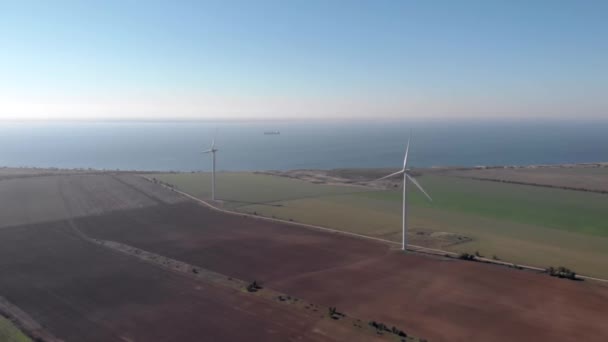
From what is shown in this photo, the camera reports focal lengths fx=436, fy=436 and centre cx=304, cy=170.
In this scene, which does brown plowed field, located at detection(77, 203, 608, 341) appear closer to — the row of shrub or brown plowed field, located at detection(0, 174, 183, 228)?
the row of shrub

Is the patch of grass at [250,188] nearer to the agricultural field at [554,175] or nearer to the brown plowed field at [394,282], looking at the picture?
the brown plowed field at [394,282]

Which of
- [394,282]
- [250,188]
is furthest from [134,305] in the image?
Answer: [250,188]

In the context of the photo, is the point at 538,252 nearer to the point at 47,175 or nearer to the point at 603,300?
the point at 603,300

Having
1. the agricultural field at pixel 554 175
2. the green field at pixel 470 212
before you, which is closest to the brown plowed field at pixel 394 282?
the green field at pixel 470 212

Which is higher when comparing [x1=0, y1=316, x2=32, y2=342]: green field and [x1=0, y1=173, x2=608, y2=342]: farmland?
[x1=0, y1=173, x2=608, y2=342]: farmland

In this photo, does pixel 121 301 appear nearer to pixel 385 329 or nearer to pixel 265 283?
pixel 265 283

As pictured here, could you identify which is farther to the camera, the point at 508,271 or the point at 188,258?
the point at 188,258

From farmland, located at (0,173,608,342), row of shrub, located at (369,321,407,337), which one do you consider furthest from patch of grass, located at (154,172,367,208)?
row of shrub, located at (369,321,407,337)

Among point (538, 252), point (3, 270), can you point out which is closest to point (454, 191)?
point (538, 252)
